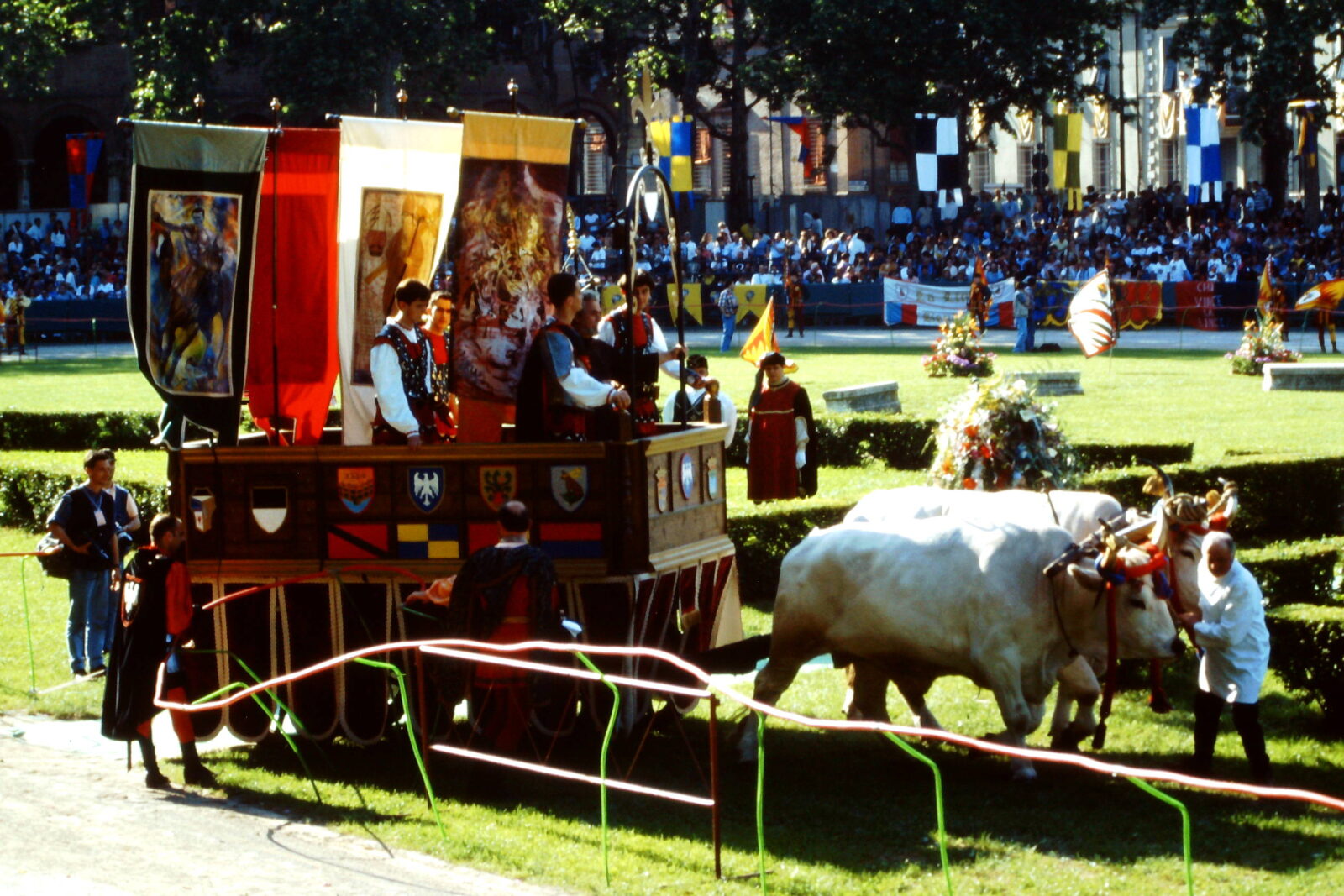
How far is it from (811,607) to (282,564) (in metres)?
→ 3.00

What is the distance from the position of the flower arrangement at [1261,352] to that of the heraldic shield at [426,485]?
73.3 ft

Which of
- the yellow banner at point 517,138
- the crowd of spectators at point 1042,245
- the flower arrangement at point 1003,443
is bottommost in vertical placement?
the flower arrangement at point 1003,443

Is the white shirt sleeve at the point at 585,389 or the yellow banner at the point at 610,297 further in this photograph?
the yellow banner at the point at 610,297

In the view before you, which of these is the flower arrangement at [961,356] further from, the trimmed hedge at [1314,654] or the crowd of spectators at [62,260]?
the crowd of spectators at [62,260]

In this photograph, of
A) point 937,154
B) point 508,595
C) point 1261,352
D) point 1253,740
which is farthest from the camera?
point 937,154

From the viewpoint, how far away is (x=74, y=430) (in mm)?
26578

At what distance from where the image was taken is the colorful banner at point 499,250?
1030cm

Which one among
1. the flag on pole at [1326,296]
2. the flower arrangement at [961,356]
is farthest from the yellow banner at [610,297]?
the flag on pole at [1326,296]

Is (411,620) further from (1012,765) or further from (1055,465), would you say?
(1055,465)

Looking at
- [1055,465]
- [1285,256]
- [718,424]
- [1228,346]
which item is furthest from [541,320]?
[1285,256]

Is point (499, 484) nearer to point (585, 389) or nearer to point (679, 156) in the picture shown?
point (585, 389)

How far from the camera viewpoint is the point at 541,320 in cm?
1058

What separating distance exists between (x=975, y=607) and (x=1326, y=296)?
2788 centimetres

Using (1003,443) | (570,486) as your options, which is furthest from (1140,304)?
(570,486)
